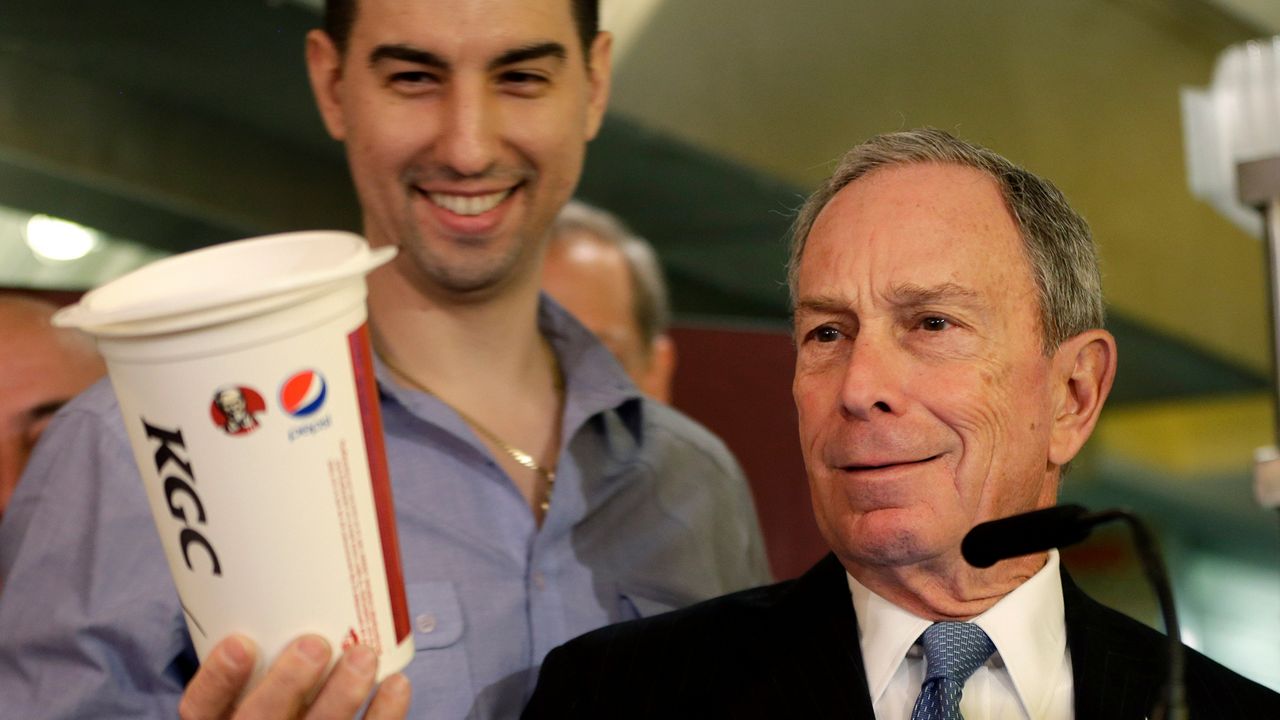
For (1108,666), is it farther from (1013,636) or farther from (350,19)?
(350,19)

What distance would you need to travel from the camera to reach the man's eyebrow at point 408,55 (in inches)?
76.6

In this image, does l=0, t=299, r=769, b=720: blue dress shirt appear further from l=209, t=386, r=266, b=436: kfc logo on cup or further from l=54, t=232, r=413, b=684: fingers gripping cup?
l=209, t=386, r=266, b=436: kfc logo on cup

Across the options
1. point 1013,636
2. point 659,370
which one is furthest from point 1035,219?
point 659,370

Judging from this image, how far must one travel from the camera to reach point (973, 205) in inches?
66.1

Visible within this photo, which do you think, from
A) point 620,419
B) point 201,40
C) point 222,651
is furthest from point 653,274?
point 222,651

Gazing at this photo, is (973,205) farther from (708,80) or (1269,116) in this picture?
(708,80)

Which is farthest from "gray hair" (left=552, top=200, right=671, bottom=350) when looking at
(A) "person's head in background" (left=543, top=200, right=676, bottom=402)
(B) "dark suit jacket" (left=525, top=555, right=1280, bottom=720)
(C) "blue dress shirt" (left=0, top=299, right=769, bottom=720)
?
(B) "dark suit jacket" (left=525, top=555, right=1280, bottom=720)

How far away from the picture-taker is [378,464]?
135 centimetres

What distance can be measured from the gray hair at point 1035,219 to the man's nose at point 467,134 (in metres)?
0.45

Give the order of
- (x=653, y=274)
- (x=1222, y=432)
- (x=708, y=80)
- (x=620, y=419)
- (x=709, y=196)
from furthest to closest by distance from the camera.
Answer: (x=1222, y=432)
(x=709, y=196)
(x=708, y=80)
(x=653, y=274)
(x=620, y=419)

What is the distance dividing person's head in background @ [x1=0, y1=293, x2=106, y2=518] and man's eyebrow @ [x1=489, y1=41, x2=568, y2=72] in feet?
3.40

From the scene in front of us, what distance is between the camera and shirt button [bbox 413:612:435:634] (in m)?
1.86

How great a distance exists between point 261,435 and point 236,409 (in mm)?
31

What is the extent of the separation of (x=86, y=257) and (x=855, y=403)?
3304 millimetres
